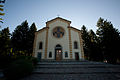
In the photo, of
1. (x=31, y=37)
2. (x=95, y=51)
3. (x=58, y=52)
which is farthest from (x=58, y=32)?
(x=95, y=51)

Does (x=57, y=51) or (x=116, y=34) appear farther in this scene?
(x=116, y=34)

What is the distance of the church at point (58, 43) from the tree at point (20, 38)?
5825 millimetres

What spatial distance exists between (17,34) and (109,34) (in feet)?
95.2

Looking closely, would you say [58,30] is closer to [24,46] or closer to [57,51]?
[57,51]

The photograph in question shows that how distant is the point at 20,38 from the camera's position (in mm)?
19375

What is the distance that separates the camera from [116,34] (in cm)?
1612

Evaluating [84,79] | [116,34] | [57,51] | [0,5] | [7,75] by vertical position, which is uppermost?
[116,34]

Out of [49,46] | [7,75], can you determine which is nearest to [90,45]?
[49,46]

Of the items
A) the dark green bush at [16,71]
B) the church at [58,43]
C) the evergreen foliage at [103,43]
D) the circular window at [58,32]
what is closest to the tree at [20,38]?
the church at [58,43]

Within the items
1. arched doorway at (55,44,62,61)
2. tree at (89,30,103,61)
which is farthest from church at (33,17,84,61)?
tree at (89,30,103,61)

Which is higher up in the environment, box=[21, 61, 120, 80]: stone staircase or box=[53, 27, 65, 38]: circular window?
box=[53, 27, 65, 38]: circular window

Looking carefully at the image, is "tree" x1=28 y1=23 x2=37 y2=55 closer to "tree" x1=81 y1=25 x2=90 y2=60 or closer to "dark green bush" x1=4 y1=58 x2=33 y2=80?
"dark green bush" x1=4 y1=58 x2=33 y2=80

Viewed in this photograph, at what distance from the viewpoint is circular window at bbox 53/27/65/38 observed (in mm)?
15980

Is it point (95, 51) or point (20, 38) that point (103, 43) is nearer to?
point (95, 51)
